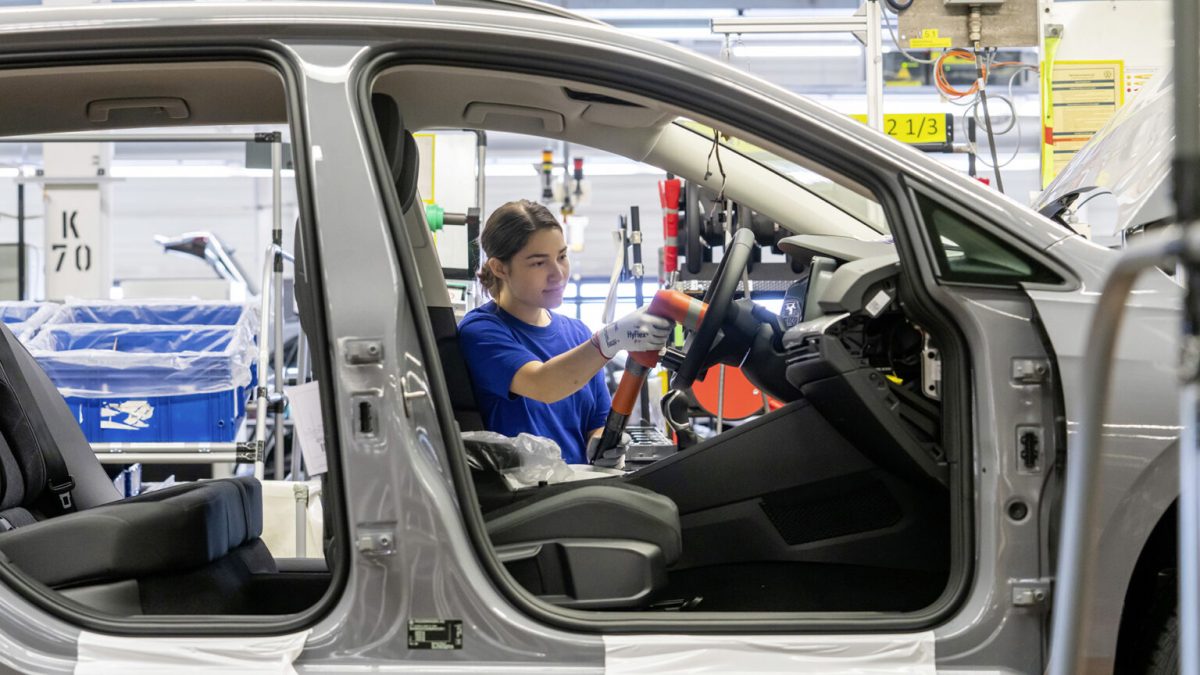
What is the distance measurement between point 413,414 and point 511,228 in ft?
4.62

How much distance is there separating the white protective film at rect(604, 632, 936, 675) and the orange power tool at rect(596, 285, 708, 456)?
2.94 ft

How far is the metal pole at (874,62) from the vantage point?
4.66 metres

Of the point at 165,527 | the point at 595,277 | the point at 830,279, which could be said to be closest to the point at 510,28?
the point at 830,279

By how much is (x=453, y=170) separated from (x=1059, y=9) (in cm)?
315

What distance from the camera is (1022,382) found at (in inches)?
74.2

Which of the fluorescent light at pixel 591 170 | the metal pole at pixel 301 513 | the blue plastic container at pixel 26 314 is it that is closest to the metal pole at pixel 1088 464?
the metal pole at pixel 301 513

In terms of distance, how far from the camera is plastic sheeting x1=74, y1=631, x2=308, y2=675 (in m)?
1.81

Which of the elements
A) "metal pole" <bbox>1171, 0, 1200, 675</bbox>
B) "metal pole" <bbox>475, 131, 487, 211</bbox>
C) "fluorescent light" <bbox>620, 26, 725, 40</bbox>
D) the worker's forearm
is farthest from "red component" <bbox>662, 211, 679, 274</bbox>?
"metal pole" <bbox>1171, 0, 1200, 675</bbox>

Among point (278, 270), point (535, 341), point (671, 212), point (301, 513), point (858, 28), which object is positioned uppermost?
point (858, 28)

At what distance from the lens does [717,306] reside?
8.32 ft

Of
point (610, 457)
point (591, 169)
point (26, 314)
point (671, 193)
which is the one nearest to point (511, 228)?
point (610, 457)

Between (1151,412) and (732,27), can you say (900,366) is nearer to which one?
(1151,412)

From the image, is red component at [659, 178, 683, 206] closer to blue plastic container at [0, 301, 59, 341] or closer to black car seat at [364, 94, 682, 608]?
blue plastic container at [0, 301, 59, 341]

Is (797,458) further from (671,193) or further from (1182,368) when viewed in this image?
(671,193)
